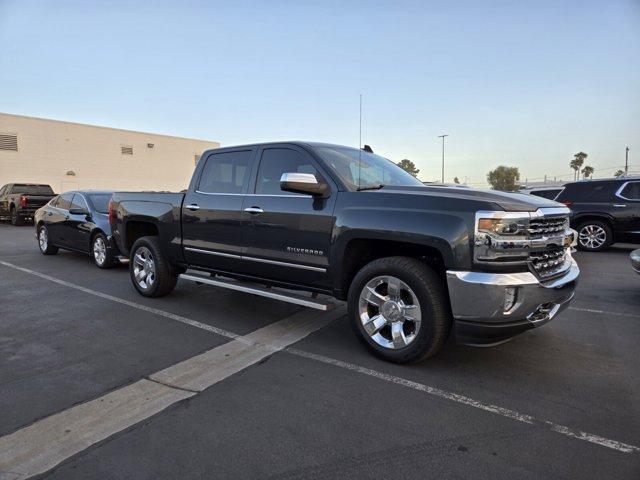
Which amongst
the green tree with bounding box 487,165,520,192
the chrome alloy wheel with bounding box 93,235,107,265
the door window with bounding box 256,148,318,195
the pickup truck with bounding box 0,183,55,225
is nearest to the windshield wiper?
the door window with bounding box 256,148,318,195

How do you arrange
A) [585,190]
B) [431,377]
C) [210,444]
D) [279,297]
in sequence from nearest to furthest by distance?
[210,444] < [431,377] < [279,297] < [585,190]

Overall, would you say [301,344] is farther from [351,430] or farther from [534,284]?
[534,284]

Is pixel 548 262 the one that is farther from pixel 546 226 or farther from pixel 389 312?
pixel 389 312

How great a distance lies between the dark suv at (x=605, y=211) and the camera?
11167 mm

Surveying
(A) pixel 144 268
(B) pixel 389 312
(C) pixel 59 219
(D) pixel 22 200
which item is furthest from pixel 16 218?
(B) pixel 389 312

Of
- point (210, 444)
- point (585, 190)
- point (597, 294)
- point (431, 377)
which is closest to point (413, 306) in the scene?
point (431, 377)

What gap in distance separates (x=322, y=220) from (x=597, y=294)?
15.5 ft

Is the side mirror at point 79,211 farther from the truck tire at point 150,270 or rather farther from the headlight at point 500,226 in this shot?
the headlight at point 500,226

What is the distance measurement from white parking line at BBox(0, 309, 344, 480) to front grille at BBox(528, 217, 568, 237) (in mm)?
2480

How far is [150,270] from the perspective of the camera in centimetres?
647

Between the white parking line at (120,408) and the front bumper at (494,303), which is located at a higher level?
the front bumper at (494,303)

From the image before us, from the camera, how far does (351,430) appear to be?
3.00 m

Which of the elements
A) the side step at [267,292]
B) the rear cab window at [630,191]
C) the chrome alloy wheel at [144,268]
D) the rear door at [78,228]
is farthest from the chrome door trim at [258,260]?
the rear cab window at [630,191]

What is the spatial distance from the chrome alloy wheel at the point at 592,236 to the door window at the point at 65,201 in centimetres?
1207
